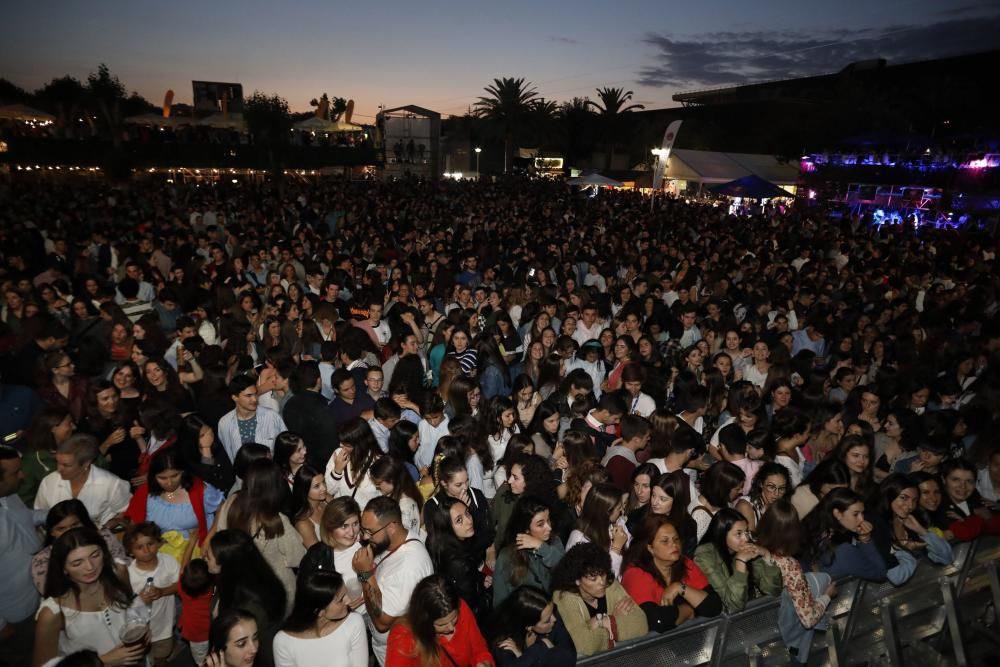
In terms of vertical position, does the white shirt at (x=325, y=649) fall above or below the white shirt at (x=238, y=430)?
below

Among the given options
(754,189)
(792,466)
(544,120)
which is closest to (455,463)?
(792,466)

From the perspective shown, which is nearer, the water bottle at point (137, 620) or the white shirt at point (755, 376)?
the water bottle at point (137, 620)

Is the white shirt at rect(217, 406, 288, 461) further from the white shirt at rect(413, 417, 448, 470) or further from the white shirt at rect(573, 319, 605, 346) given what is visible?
the white shirt at rect(573, 319, 605, 346)

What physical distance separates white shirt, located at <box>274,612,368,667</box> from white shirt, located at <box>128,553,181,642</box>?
3.54 ft

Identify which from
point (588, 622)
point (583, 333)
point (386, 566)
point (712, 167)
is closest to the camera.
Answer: point (588, 622)

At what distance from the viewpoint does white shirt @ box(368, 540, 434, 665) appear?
2977mm

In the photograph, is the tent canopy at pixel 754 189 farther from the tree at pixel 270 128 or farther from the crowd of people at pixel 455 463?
the tree at pixel 270 128

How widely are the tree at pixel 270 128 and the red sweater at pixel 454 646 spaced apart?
3032cm

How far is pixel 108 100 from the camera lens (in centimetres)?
2873

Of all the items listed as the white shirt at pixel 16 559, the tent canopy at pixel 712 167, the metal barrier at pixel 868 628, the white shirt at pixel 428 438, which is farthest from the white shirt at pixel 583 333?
the tent canopy at pixel 712 167

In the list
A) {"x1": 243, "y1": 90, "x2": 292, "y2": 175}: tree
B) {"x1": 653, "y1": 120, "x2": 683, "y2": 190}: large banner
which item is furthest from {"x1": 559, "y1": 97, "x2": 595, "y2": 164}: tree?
{"x1": 653, "y1": 120, "x2": 683, "y2": 190}: large banner

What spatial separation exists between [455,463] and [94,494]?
255 cm

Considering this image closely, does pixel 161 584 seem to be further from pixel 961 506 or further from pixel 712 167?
pixel 712 167

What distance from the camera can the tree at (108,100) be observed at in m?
23.7
